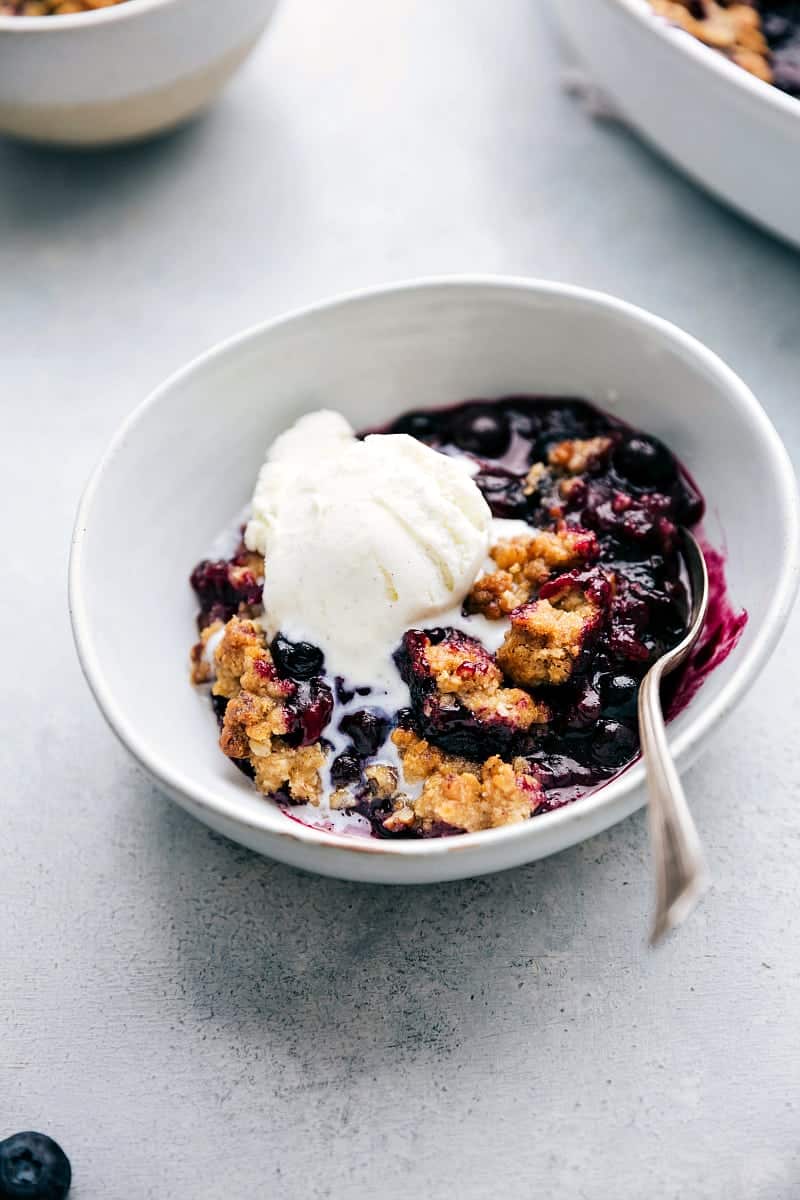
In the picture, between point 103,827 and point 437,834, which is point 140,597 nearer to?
point 103,827

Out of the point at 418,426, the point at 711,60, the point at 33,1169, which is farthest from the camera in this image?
the point at 711,60

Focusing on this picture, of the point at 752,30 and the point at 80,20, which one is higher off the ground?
the point at 752,30

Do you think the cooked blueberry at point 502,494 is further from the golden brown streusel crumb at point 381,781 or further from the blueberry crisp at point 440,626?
the golden brown streusel crumb at point 381,781

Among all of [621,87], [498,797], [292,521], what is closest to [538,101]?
[621,87]

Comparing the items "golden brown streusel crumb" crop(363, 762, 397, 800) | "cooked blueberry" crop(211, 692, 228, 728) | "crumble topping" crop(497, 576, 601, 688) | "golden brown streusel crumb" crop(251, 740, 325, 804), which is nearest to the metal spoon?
"crumble topping" crop(497, 576, 601, 688)

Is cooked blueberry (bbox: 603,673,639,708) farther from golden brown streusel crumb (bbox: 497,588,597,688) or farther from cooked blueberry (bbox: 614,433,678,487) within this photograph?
cooked blueberry (bbox: 614,433,678,487)

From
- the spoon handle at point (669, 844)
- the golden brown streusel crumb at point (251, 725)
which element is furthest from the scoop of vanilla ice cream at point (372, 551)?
the spoon handle at point (669, 844)

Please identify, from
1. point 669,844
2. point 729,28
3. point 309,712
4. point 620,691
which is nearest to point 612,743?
point 620,691

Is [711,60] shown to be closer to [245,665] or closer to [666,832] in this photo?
[245,665]
